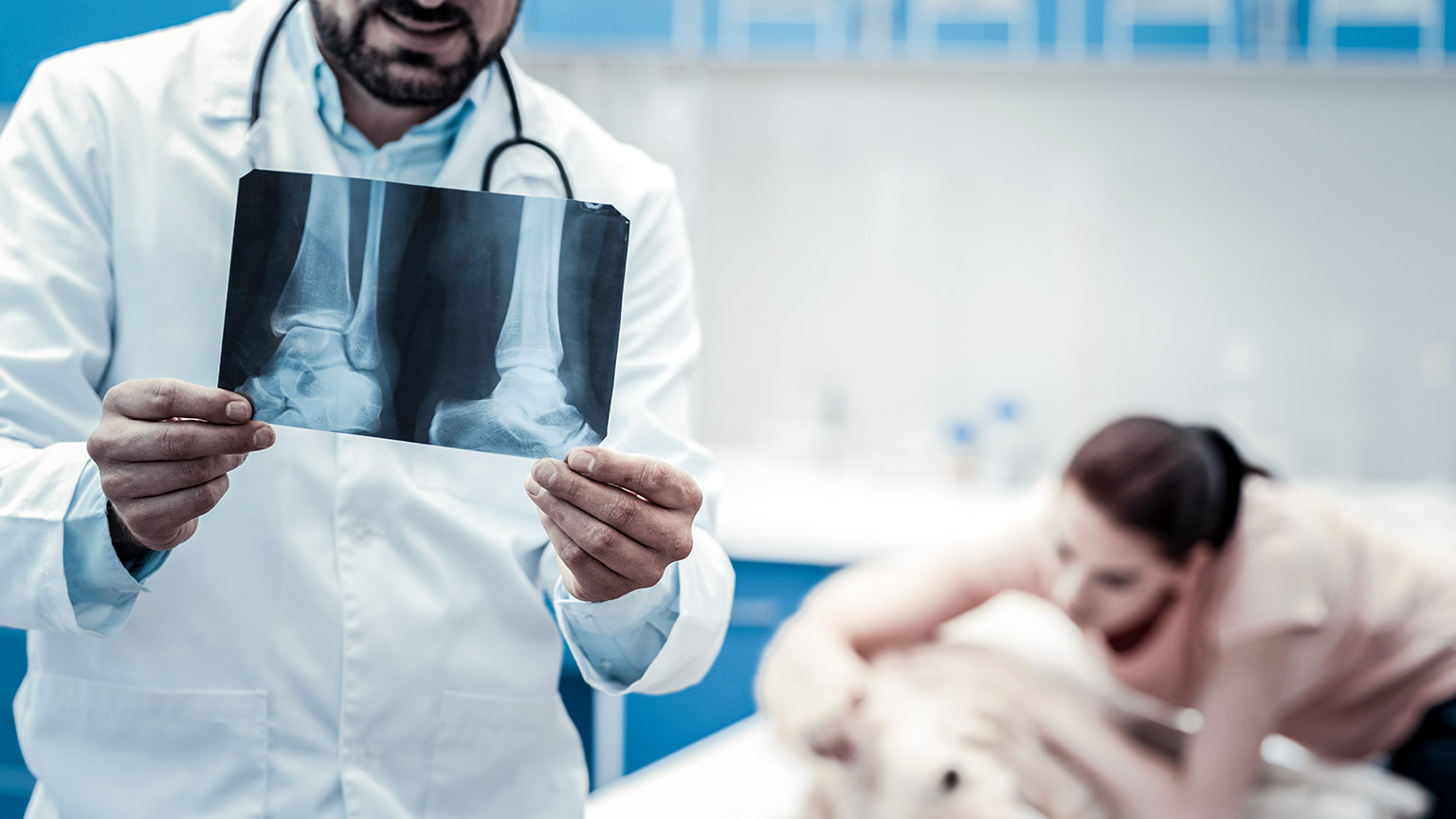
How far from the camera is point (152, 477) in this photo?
2.29 ft

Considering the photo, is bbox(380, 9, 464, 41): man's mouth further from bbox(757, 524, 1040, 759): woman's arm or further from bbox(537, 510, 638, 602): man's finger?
bbox(757, 524, 1040, 759): woman's arm

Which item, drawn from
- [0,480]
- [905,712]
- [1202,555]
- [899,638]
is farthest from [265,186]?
[1202,555]

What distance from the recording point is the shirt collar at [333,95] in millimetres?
954

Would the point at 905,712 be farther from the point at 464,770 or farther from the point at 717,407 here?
the point at 717,407

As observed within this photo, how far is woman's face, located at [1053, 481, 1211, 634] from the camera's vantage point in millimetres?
1615

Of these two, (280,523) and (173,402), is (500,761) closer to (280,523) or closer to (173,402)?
(280,523)

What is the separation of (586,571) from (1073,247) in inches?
97.7

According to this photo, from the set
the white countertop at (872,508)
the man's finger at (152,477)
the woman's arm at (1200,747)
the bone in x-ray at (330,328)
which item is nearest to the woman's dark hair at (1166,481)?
the woman's arm at (1200,747)

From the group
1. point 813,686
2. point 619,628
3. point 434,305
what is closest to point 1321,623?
point 813,686

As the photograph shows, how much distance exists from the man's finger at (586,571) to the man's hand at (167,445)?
0.20 meters

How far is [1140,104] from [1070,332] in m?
0.61

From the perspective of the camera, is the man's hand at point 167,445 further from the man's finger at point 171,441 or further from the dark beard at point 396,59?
the dark beard at point 396,59

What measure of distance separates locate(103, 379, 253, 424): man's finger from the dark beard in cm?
32

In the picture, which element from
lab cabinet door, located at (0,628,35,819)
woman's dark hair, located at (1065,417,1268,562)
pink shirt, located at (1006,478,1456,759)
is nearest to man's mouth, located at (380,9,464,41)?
lab cabinet door, located at (0,628,35,819)
